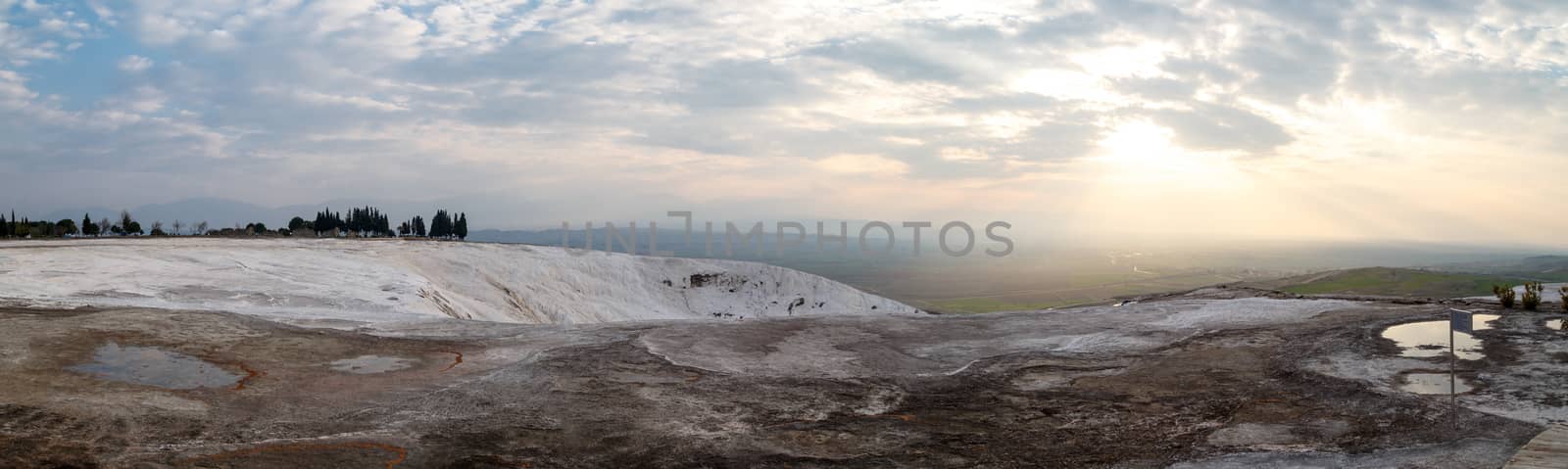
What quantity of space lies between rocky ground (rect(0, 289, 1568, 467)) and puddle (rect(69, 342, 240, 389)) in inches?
2.4

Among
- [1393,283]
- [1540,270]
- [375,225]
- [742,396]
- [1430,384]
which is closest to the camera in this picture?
[1430,384]

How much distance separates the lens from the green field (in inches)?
1248

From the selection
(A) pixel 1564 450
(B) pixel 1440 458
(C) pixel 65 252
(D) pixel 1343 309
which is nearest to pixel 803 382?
(B) pixel 1440 458

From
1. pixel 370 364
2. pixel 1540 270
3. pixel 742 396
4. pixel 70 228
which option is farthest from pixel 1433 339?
pixel 70 228

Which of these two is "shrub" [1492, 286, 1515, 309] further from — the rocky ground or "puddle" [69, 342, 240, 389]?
"puddle" [69, 342, 240, 389]

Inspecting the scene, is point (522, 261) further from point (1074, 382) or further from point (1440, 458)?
point (1440, 458)

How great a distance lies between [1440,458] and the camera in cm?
912

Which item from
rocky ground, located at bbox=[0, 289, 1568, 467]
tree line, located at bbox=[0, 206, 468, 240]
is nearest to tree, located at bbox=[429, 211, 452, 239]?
tree line, located at bbox=[0, 206, 468, 240]

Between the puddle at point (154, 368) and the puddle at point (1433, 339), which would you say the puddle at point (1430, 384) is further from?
the puddle at point (154, 368)

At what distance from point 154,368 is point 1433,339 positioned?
22.5m

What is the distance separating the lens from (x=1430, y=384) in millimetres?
12664

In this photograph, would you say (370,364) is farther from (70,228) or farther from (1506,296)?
(70,228)

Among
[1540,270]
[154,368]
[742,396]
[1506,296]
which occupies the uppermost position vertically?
[1506,296]

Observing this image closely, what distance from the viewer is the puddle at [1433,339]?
49.2ft
